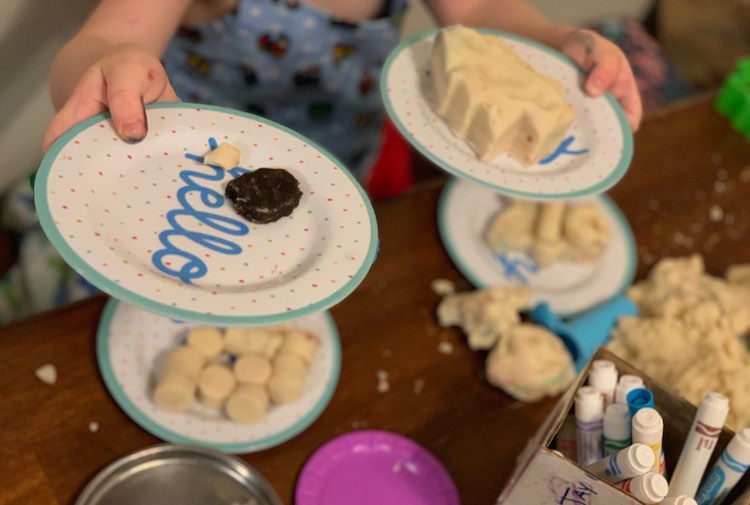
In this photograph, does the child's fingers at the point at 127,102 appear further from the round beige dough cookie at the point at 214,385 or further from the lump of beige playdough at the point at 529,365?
the lump of beige playdough at the point at 529,365

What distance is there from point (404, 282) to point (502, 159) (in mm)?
214

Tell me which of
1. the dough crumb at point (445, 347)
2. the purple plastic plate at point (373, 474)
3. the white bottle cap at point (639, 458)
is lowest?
the purple plastic plate at point (373, 474)

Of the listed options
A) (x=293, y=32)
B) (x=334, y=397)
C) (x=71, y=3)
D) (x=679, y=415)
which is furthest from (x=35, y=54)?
(x=679, y=415)

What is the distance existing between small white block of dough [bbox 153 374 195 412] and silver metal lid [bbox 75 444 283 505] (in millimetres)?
48

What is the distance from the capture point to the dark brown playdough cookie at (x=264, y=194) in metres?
0.60

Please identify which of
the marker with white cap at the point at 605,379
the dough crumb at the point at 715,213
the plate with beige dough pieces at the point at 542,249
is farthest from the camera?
the dough crumb at the point at 715,213

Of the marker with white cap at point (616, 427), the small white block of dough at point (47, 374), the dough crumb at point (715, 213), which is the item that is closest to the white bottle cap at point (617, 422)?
the marker with white cap at point (616, 427)

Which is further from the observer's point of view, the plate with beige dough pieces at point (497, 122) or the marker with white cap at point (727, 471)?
the plate with beige dough pieces at point (497, 122)

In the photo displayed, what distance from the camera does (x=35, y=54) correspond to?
109 centimetres

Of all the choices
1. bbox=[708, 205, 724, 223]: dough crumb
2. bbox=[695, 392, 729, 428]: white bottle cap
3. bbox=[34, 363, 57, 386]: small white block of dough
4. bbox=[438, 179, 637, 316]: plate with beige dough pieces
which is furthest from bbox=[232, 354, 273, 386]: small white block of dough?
bbox=[708, 205, 724, 223]: dough crumb

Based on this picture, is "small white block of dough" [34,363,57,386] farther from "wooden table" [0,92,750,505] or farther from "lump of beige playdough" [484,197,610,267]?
"lump of beige playdough" [484,197,610,267]

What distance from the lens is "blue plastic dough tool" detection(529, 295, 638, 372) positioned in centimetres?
88

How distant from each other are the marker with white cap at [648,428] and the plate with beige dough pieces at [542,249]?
0.38 metres

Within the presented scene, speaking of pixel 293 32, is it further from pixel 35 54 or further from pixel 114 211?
pixel 114 211
